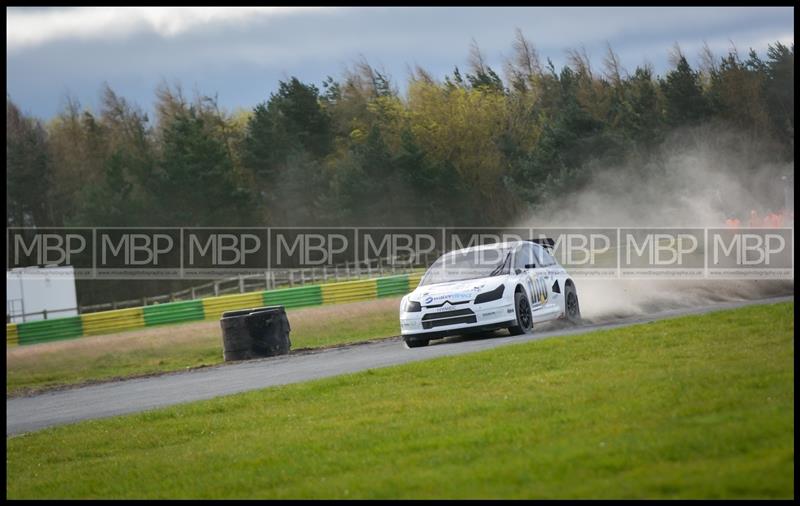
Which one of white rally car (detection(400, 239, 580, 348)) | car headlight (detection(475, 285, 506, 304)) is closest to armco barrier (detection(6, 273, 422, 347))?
white rally car (detection(400, 239, 580, 348))

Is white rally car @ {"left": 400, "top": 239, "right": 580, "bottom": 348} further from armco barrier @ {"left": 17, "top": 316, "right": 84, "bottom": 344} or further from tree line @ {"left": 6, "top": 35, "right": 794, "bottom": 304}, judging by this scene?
tree line @ {"left": 6, "top": 35, "right": 794, "bottom": 304}

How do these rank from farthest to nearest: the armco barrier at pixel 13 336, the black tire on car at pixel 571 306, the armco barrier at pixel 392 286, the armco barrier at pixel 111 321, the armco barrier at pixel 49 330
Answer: the armco barrier at pixel 392 286 < the armco barrier at pixel 111 321 < the armco barrier at pixel 49 330 < the armco barrier at pixel 13 336 < the black tire on car at pixel 571 306

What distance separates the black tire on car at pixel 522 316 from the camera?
59.0 feet

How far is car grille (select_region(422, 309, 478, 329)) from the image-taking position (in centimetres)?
1791

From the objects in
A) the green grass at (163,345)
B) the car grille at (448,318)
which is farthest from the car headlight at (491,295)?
the green grass at (163,345)

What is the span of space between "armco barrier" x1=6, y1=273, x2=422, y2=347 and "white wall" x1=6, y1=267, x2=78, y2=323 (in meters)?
5.37

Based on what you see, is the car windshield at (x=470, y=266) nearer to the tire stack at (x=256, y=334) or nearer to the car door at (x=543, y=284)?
the car door at (x=543, y=284)

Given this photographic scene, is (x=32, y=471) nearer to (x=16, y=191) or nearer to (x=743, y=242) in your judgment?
(x=743, y=242)

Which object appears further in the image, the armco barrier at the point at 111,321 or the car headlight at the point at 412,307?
the armco barrier at the point at 111,321

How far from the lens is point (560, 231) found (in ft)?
152

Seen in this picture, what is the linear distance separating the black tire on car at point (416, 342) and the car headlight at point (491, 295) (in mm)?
1257

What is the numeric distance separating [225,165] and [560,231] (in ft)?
97.0

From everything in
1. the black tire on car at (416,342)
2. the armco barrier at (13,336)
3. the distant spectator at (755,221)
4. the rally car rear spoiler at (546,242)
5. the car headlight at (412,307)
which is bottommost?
the armco barrier at (13,336)

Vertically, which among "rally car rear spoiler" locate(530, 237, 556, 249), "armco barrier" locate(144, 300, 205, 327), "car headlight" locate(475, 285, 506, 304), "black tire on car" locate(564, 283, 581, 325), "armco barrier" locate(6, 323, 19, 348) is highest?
"rally car rear spoiler" locate(530, 237, 556, 249)
